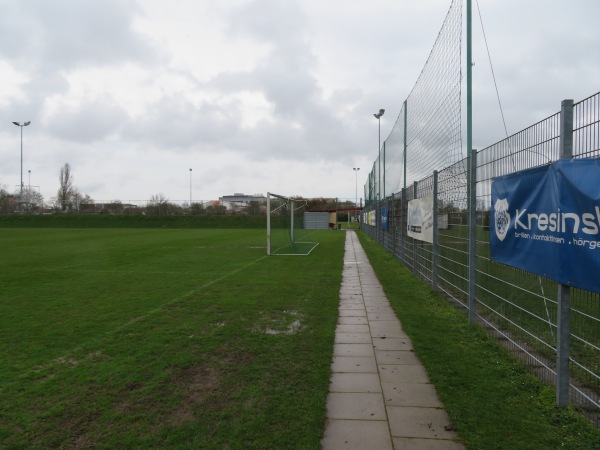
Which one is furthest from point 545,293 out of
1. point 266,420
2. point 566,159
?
point 266,420

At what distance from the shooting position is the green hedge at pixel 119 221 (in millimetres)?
53594

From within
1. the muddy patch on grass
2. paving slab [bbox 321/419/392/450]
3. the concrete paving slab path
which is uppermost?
the muddy patch on grass

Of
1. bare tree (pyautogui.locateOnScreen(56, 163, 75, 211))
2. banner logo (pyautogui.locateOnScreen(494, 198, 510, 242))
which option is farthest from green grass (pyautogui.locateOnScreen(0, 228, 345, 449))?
bare tree (pyautogui.locateOnScreen(56, 163, 75, 211))

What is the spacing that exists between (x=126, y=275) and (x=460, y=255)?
777 centimetres

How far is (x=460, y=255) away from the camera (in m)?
6.30

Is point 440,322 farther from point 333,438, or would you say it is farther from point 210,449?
point 210,449

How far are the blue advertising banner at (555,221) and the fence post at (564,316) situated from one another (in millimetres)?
137

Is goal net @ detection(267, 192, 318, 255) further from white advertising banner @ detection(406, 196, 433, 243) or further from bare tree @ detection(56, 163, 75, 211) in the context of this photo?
bare tree @ detection(56, 163, 75, 211)

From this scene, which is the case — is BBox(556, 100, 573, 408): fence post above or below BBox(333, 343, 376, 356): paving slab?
above

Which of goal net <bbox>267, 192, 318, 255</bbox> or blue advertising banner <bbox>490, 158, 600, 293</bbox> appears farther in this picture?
goal net <bbox>267, 192, 318, 255</bbox>

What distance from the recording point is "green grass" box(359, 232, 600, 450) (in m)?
2.83

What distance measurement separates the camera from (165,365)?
426cm

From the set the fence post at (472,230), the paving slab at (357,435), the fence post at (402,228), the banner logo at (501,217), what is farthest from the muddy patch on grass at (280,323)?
the fence post at (402,228)

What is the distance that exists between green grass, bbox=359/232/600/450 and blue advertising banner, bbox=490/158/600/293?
0.92 m
